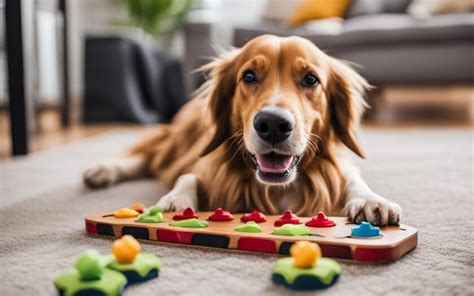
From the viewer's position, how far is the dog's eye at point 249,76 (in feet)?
5.19

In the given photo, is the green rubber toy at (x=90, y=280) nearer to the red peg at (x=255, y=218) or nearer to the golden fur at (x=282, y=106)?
Result: the red peg at (x=255, y=218)

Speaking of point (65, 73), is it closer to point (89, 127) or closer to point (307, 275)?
point (89, 127)

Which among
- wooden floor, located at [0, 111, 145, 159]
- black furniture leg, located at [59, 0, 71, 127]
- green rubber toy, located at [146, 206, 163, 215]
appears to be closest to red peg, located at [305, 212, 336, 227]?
green rubber toy, located at [146, 206, 163, 215]

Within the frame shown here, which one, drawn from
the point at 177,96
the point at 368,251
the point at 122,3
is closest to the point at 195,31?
the point at 177,96

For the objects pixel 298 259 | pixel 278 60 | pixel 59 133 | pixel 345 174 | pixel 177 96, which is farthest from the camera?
pixel 177 96

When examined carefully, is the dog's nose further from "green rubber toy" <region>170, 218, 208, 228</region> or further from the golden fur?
"green rubber toy" <region>170, 218, 208, 228</region>

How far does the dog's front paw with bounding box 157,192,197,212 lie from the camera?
4.96 feet

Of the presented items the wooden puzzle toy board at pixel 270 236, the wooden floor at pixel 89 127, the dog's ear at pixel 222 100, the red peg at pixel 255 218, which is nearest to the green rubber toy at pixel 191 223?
the wooden puzzle toy board at pixel 270 236

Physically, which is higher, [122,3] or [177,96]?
[122,3]

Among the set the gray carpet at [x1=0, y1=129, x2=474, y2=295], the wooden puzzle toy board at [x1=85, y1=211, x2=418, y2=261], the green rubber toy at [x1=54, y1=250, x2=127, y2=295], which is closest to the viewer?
the green rubber toy at [x1=54, y1=250, x2=127, y2=295]

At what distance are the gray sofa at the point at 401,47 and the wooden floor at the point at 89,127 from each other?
1.13 ft

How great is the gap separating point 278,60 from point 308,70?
0.29 feet

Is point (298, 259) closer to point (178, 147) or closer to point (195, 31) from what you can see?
point (178, 147)

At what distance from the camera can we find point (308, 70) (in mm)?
1552
